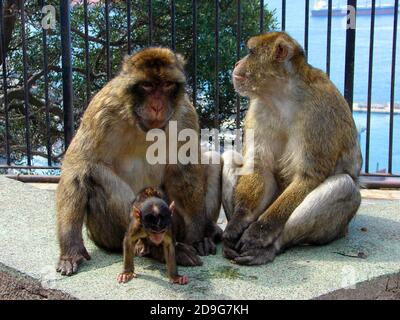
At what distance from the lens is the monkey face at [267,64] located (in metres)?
3.96

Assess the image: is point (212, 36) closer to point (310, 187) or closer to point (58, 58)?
point (58, 58)

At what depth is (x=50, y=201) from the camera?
5004mm

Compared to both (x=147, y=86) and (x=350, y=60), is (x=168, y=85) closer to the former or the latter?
(x=147, y=86)

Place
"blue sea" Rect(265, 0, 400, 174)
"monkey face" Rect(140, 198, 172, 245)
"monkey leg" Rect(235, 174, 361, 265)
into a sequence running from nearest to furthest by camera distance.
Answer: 1. "monkey face" Rect(140, 198, 172, 245)
2. "monkey leg" Rect(235, 174, 361, 265)
3. "blue sea" Rect(265, 0, 400, 174)

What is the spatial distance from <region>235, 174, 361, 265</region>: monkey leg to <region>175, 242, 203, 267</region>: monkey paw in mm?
242

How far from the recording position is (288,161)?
3916 mm

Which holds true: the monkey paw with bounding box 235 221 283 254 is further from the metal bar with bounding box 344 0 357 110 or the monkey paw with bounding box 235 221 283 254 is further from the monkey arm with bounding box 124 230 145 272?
the metal bar with bounding box 344 0 357 110

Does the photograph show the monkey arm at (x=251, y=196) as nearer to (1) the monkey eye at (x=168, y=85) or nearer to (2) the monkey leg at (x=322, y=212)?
(2) the monkey leg at (x=322, y=212)

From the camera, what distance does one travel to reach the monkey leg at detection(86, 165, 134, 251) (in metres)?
3.62

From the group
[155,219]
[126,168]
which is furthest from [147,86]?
[155,219]

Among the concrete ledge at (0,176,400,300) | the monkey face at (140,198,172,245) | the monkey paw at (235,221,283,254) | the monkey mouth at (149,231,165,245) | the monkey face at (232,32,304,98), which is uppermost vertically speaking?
the monkey face at (232,32,304,98)

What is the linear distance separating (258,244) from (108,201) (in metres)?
0.91

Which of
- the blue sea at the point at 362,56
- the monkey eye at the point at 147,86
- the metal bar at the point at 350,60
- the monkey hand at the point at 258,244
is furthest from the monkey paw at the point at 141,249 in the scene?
the blue sea at the point at 362,56

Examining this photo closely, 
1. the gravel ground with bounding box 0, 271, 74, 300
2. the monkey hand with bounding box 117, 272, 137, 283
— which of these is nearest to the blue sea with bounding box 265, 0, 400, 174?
the monkey hand with bounding box 117, 272, 137, 283
